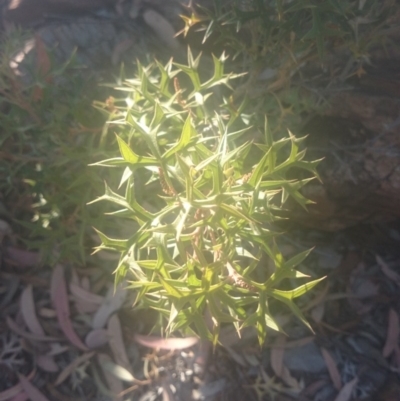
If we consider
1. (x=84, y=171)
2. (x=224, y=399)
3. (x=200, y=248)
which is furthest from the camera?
(x=224, y=399)

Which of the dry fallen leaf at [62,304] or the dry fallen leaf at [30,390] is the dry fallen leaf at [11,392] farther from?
the dry fallen leaf at [62,304]

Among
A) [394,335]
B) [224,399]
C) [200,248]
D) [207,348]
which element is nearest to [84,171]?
[200,248]

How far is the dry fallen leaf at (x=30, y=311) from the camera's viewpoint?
169cm

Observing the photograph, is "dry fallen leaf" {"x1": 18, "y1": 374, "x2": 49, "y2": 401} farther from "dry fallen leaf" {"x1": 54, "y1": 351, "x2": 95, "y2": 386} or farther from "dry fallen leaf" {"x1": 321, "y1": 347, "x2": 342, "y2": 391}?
"dry fallen leaf" {"x1": 321, "y1": 347, "x2": 342, "y2": 391}

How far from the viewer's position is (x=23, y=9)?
1972 mm

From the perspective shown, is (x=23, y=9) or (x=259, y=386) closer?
(x=259, y=386)

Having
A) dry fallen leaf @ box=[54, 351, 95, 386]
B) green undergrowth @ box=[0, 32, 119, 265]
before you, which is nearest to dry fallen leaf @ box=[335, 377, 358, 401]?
dry fallen leaf @ box=[54, 351, 95, 386]

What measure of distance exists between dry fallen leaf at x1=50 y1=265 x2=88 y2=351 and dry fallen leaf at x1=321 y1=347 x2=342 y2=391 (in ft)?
2.55

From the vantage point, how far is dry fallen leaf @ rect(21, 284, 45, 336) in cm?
169

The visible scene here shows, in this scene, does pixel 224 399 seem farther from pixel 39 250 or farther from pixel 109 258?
pixel 39 250

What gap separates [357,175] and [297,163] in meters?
0.66

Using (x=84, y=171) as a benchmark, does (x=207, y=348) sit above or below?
below

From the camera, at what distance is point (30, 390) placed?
5.32ft

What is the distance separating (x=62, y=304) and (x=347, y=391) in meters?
0.97
